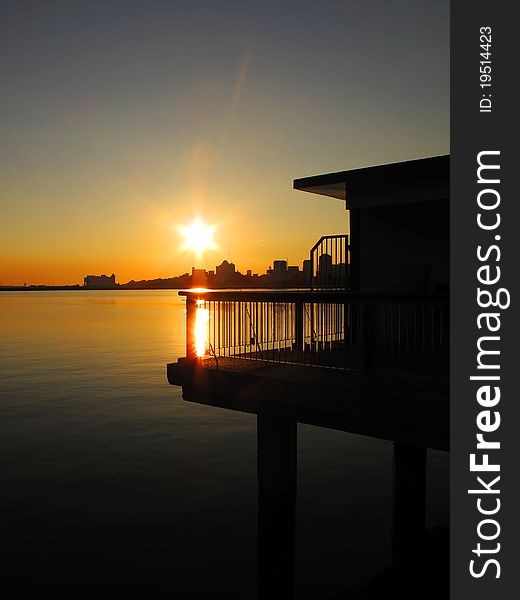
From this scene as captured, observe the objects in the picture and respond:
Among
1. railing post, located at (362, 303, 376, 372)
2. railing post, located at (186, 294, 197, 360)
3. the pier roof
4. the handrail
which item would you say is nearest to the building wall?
the pier roof

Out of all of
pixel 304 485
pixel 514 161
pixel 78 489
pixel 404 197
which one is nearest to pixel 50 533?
pixel 78 489

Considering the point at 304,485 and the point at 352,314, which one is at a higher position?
the point at 352,314

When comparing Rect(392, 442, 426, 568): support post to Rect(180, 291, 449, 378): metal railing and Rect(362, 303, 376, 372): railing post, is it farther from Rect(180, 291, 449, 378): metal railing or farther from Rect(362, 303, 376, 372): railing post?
Rect(362, 303, 376, 372): railing post

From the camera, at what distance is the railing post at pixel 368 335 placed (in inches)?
410

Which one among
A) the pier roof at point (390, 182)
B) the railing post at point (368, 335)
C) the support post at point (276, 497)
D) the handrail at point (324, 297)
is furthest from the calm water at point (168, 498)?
the pier roof at point (390, 182)

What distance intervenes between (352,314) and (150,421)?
56.6 ft

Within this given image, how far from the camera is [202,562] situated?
45.2 feet

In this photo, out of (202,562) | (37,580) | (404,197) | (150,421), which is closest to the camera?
(37,580)

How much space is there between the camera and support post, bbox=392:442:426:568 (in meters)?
14.8

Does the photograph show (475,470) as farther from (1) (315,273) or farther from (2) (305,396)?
(1) (315,273)

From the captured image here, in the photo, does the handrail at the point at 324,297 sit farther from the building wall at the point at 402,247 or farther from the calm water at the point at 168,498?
the calm water at the point at 168,498

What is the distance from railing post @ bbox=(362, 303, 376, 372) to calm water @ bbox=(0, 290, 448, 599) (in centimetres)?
533

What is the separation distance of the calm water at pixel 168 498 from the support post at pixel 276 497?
1.09 feet

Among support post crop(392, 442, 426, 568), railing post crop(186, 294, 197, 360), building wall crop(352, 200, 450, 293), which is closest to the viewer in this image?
railing post crop(186, 294, 197, 360)
